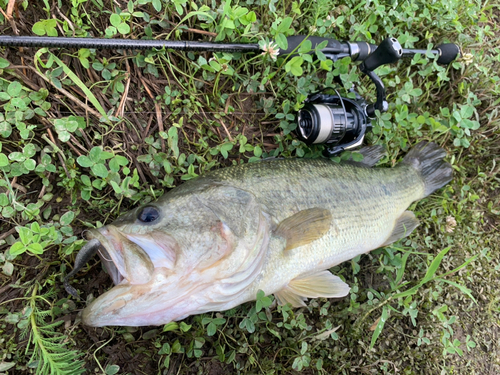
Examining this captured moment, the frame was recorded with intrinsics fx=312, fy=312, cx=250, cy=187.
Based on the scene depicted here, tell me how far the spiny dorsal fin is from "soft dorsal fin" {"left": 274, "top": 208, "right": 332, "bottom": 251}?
0.88 metres

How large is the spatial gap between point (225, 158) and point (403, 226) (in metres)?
1.53

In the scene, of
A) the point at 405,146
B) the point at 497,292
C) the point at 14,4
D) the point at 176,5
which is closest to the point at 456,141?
the point at 405,146

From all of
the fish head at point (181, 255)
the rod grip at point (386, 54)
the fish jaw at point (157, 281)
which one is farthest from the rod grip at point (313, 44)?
the fish jaw at point (157, 281)

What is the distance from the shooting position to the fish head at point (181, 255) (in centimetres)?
145

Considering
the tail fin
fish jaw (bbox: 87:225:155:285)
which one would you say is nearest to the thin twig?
fish jaw (bbox: 87:225:155:285)

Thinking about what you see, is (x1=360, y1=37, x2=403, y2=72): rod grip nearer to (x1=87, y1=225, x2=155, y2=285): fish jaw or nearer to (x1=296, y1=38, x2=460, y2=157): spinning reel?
(x1=296, y1=38, x2=460, y2=157): spinning reel

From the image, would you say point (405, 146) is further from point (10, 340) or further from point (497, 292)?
point (10, 340)

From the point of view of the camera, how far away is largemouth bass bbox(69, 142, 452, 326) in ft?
4.81

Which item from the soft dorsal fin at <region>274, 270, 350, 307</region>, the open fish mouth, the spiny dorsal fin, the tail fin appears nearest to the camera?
the open fish mouth

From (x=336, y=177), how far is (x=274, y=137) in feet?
2.00

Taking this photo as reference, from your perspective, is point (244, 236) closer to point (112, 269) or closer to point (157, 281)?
point (157, 281)

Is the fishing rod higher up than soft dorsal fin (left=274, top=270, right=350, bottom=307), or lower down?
higher up

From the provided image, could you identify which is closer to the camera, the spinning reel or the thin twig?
the thin twig

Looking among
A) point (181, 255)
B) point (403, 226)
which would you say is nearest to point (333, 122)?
point (403, 226)
